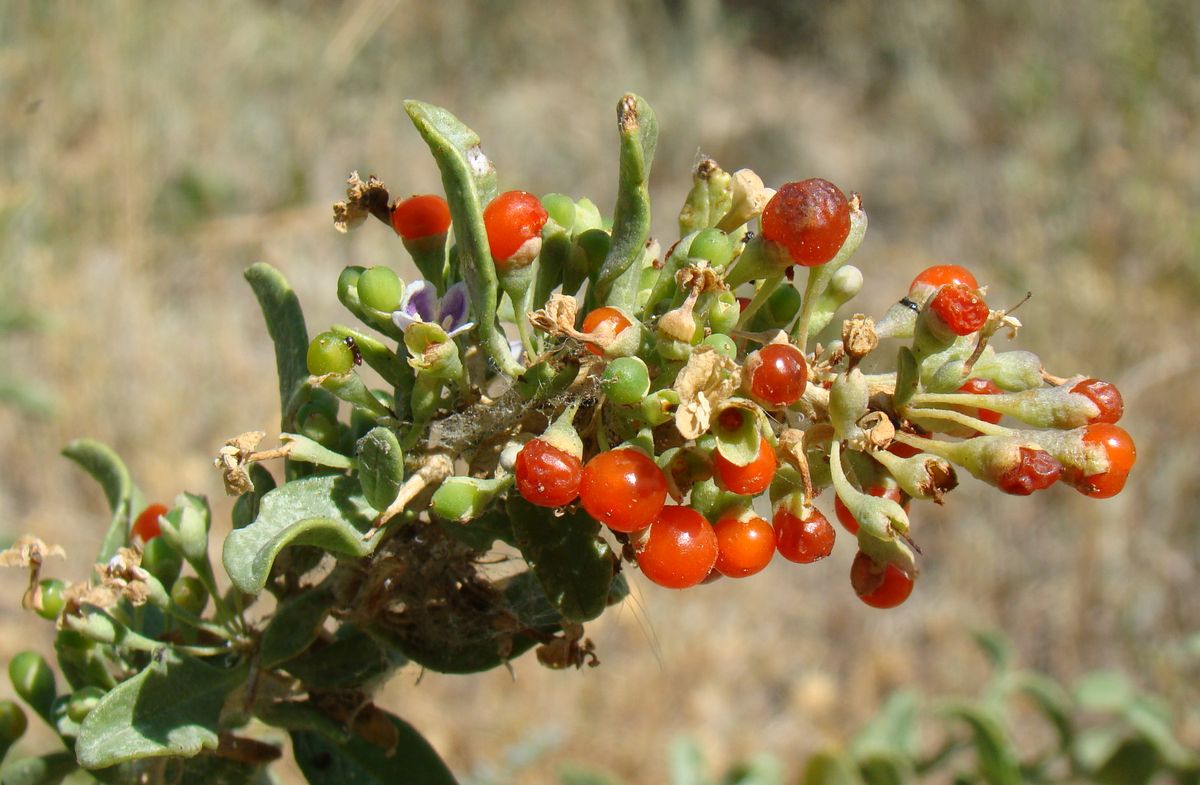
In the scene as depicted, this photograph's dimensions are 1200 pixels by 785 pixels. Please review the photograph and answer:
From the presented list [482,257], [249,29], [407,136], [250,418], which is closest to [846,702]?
[250,418]

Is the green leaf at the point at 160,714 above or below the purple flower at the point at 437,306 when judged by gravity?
below

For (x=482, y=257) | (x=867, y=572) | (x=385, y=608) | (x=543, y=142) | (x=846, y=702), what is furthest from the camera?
(x=543, y=142)

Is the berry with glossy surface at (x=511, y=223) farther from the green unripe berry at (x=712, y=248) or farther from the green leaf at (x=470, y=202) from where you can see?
the green unripe berry at (x=712, y=248)

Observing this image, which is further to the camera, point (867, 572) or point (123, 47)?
point (123, 47)

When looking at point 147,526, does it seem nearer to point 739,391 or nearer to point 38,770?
point 38,770

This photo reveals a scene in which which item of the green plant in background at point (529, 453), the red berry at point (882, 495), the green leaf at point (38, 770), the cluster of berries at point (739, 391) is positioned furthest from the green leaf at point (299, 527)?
the green leaf at point (38, 770)

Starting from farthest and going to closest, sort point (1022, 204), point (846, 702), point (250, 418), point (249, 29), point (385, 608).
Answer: point (249, 29) < point (1022, 204) < point (250, 418) < point (846, 702) < point (385, 608)

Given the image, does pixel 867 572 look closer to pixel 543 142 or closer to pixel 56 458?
pixel 56 458
